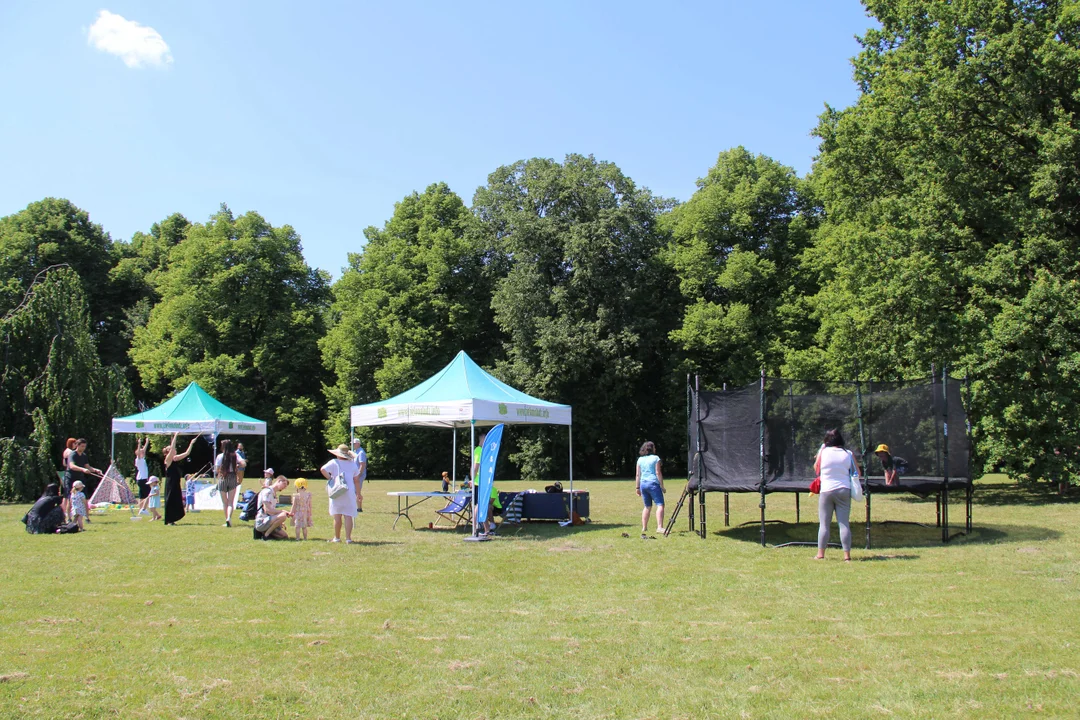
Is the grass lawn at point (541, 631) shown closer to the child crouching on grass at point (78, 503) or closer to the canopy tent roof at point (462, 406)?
the child crouching on grass at point (78, 503)

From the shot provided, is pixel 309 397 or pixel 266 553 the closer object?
pixel 266 553

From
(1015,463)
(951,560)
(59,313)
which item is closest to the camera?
(951,560)

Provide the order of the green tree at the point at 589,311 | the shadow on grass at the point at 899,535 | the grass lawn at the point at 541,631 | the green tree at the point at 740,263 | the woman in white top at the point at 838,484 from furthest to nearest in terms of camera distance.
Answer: the green tree at the point at 589,311, the green tree at the point at 740,263, the shadow on grass at the point at 899,535, the woman in white top at the point at 838,484, the grass lawn at the point at 541,631

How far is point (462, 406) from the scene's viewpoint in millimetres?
14602

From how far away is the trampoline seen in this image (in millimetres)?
11992

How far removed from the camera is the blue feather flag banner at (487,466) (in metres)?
13.2

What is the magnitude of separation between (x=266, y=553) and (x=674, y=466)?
32.6 metres

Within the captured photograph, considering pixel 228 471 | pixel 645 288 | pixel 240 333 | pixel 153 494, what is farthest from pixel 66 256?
pixel 228 471

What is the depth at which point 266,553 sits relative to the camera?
11.7 meters

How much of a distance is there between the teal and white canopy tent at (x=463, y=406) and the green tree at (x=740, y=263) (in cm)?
2145

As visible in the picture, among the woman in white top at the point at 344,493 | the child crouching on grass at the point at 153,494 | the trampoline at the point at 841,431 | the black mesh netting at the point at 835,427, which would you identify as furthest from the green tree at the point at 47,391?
the black mesh netting at the point at 835,427

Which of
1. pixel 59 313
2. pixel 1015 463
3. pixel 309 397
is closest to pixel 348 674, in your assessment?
pixel 1015 463

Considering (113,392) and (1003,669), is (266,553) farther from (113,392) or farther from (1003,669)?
(113,392)

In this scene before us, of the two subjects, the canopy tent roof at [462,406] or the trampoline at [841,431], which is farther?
the canopy tent roof at [462,406]
